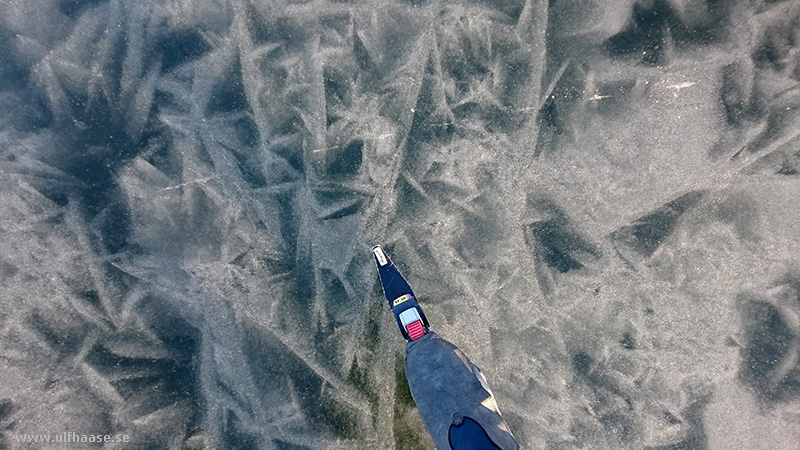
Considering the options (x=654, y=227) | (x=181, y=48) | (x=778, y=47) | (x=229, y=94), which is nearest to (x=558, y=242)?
(x=654, y=227)

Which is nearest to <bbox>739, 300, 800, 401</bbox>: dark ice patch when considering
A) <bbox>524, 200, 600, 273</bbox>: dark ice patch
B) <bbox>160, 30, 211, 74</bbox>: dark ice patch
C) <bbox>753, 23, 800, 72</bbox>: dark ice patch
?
<bbox>524, 200, 600, 273</bbox>: dark ice patch

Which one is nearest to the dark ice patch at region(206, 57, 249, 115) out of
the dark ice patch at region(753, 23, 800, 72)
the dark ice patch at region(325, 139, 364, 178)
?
the dark ice patch at region(325, 139, 364, 178)

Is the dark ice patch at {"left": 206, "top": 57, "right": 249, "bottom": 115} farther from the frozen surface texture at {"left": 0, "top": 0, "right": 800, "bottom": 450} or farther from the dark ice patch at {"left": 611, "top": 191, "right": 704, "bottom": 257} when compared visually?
the dark ice patch at {"left": 611, "top": 191, "right": 704, "bottom": 257}

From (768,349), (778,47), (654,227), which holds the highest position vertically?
(778,47)

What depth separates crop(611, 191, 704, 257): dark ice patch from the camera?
1.78 m

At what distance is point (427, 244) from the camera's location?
5.88ft

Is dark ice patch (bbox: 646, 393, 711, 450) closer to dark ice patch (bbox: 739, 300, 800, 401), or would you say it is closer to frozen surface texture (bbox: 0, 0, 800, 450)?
frozen surface texture (bbox: 0, 0, 800, 450)

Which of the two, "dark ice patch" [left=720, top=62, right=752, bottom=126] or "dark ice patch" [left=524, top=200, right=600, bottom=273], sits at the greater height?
"dark ice patch" [left=720, top=62, right=752, bottom=126]

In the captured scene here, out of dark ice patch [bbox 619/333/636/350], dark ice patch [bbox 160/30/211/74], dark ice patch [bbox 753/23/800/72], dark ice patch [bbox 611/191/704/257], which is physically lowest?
dark ice patch [bbox 619/333/636/350]

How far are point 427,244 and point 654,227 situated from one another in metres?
0.93

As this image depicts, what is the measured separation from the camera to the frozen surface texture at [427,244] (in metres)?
1.78

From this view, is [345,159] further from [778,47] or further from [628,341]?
[778,47]

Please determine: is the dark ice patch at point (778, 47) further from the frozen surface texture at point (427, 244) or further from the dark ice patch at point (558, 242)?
the dark ice patch at point (558, 242)

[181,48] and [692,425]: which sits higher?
[181,48]
